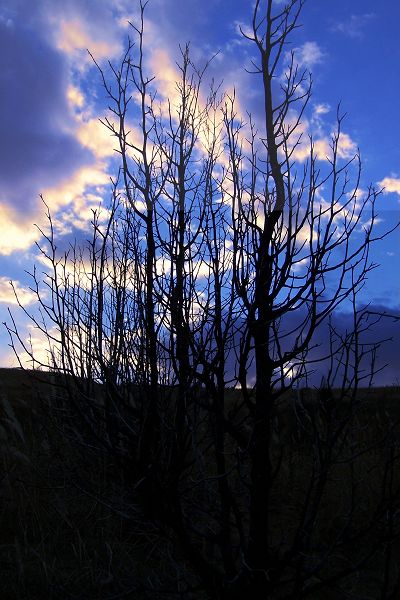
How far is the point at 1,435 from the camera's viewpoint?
231 inches

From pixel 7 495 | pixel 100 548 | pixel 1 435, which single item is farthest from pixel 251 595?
Result: pixel 7 495

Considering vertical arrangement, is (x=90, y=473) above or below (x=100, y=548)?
above

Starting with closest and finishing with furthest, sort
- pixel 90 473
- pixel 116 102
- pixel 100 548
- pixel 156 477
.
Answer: pixel 156 477
pixel 116 102
pixel 100 548
pixel 90 473

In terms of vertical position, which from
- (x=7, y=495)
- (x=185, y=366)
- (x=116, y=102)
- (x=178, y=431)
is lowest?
(x=7, y=495)

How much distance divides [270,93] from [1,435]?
179 inches

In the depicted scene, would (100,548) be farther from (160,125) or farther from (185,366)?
(160,125)

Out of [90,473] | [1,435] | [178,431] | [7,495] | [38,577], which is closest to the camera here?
[178,431]

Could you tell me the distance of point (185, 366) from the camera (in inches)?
113

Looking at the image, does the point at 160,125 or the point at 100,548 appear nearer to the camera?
the point at 160,125

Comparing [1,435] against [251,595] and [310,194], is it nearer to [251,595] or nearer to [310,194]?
[251,595]

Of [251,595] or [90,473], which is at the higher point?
[90,473]

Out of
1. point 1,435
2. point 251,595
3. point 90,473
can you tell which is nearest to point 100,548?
point 90,473

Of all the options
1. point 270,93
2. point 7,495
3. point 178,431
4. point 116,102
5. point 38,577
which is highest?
point 116,102

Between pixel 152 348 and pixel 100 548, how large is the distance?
3.06 metres
